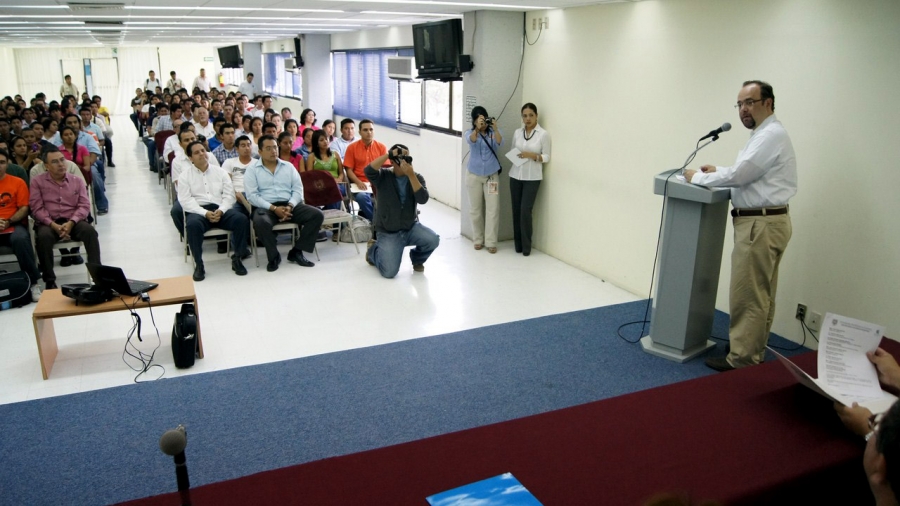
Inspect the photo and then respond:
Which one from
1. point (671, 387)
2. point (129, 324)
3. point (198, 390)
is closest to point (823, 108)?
point (671, 387)

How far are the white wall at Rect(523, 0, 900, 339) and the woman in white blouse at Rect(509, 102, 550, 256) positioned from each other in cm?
17

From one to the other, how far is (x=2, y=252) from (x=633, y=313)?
211 inches

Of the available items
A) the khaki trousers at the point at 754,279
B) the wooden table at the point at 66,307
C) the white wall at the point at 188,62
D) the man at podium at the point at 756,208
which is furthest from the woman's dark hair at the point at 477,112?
the white wall at the point at 188,62

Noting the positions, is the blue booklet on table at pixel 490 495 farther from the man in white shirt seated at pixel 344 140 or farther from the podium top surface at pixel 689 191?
the man in white shirt seated at pixel 344 140

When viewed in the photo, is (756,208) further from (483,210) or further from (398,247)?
(483,210)

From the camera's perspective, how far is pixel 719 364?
14.2 ft

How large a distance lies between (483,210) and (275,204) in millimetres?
2287

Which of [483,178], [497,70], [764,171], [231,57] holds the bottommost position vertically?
[483,178]

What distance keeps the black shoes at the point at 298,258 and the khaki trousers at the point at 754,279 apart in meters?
4.09

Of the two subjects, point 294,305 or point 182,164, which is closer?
point 294,305

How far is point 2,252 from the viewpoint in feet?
18.2

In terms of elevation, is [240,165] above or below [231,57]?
below

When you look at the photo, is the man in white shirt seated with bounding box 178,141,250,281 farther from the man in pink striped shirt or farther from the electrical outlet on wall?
the electrical outlet on wall

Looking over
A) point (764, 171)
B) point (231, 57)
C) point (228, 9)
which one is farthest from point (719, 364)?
point (231, 57)
